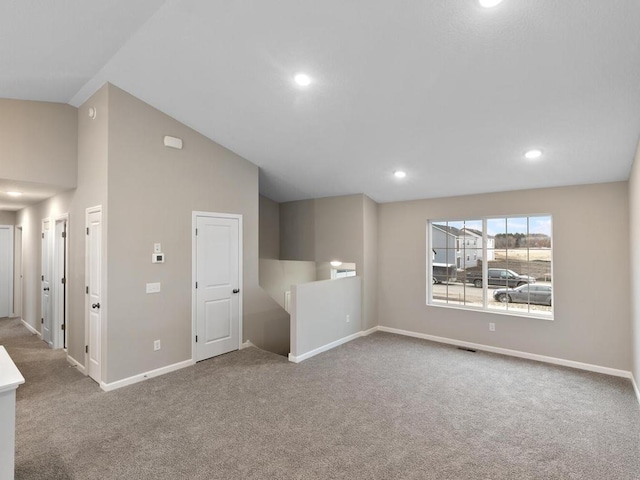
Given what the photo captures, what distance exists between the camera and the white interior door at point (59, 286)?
5059 mm

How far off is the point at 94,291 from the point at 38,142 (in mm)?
1882

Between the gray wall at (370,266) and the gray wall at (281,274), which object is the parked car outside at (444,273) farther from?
the gray wall at (281,274)

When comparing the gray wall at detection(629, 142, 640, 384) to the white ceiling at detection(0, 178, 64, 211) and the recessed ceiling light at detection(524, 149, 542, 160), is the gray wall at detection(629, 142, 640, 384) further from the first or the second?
the white ceiling at detection(0, 178, 64, 211)

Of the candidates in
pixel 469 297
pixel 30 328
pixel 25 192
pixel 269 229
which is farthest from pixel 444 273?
pixel 30 328

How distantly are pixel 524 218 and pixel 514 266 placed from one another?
0.70 m

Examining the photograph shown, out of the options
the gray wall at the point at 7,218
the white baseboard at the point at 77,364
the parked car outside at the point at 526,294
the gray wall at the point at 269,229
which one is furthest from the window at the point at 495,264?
the gray wall at the point at 7,218

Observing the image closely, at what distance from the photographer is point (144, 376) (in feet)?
12.9

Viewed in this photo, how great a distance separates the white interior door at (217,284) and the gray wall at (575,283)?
3163 millimetres

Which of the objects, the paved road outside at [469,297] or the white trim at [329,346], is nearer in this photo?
the white trim at [329,346]

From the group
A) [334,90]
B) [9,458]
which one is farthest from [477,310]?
[9,458]

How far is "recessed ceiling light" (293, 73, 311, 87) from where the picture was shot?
10.0 feet

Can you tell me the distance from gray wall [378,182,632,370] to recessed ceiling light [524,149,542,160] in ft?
3.38

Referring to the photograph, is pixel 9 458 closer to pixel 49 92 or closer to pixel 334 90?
pixel 334 90

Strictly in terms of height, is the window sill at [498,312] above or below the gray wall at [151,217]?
below
